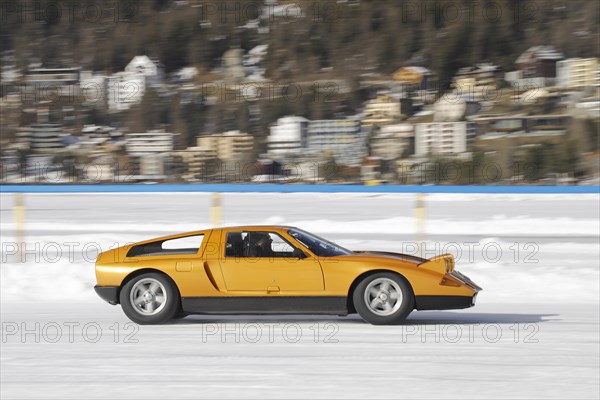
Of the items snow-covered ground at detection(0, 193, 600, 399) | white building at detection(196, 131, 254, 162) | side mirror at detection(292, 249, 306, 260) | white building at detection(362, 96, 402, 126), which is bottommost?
snow-covered ground at detection(0, 193, 600, 399)

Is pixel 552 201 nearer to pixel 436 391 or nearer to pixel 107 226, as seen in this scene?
pixel 107 226

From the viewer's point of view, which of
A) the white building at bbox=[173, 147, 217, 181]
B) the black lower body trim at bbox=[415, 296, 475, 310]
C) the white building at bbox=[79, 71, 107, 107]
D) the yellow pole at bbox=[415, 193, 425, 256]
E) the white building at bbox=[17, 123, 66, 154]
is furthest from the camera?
the white building at bbox=[79, 71, 107, 107]

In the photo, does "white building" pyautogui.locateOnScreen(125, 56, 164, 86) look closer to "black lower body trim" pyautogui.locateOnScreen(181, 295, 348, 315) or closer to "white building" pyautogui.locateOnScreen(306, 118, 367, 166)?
"white building" pyautogui.locateOnScreen(306, 118, 367, 166)

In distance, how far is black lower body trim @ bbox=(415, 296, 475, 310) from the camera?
7.38 metres

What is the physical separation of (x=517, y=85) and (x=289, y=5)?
19304 mm

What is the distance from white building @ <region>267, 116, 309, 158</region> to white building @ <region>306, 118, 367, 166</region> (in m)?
0.40

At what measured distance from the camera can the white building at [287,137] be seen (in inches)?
1645

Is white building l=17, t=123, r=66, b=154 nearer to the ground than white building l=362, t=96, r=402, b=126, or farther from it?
nearer to the ground

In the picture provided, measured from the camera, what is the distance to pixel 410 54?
57.0 m

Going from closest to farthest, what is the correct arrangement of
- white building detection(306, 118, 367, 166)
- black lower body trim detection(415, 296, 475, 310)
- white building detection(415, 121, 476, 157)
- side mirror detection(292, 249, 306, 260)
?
black lower body trim detection(415, 296, 475, 310)
side mirror detection(292, 249, 306, 260)
white building detection(306, 118, 367, 166)
white building detection(415, 121, 476, 157)

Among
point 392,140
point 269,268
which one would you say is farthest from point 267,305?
point 392,140

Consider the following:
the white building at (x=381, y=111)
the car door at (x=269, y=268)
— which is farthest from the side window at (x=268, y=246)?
the white building at (x=381, y=111)

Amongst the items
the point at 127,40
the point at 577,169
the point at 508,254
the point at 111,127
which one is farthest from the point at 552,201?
the point at 127,40

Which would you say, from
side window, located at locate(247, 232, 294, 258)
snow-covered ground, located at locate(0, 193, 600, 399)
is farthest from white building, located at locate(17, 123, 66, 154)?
side window, located at locate(247, 232, 294, 258)
